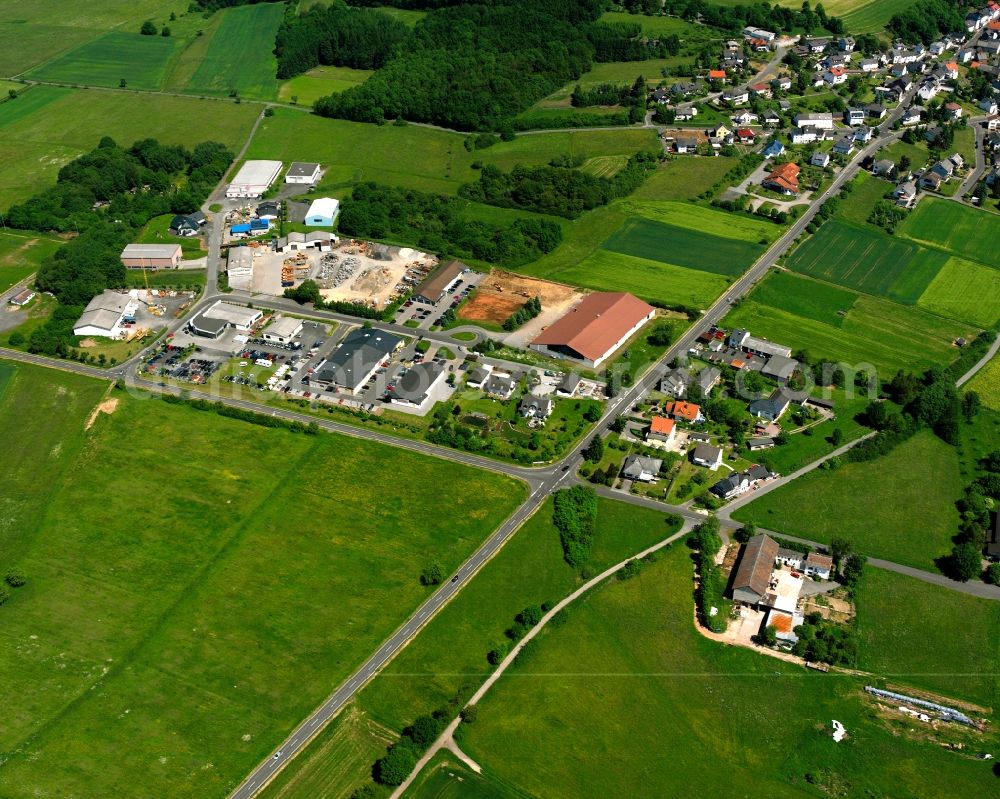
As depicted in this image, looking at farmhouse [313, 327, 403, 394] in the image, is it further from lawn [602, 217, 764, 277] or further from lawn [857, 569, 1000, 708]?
lawn [857, 569, 1000, 708]

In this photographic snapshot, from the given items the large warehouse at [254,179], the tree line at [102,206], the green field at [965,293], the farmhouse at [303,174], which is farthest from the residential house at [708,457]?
the large warehouse at [254,179]

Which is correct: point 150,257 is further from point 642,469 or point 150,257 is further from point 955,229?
point 955,229

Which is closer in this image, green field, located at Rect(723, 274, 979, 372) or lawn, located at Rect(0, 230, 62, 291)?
green field, located at Rect(723, 274, 979, 372)

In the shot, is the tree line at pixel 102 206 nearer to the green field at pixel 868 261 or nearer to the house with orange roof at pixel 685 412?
the house with orange roof at pixel 685 412

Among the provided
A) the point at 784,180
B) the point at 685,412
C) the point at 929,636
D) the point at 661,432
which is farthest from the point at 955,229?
the point at 929,636

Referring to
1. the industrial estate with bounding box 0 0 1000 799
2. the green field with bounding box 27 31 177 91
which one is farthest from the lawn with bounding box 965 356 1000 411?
the green field with bounding box 27 31 177 91

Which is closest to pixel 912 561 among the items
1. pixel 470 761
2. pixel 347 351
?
pixel 470 761
